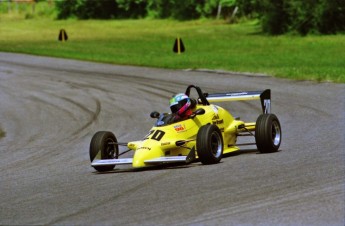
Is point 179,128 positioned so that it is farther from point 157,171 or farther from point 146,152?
point 157,171

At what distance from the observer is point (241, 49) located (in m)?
47.8

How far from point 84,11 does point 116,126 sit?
77060 millimetres

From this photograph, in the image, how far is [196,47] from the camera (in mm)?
51250

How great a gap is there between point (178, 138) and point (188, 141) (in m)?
0.16

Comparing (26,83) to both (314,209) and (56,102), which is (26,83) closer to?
(56,102)

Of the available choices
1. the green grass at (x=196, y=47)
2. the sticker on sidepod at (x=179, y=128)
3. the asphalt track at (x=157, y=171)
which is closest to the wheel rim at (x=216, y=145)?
the asphalt track at (x=157, y=171)

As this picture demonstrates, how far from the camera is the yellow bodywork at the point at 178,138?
13.5 meters

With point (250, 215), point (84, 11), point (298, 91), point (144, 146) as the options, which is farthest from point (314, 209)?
point (84, 11)

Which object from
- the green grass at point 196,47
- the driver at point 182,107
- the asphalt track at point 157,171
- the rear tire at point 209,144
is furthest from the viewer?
the green grass at point 196,47

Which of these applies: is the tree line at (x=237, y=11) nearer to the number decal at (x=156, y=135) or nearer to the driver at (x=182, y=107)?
the driver at (x=182, y=107)

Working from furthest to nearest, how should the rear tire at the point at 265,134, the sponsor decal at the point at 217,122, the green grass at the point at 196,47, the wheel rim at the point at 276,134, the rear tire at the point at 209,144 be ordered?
the green grass at the point at 196,47 < the wheel rim at the point at 276,134 < the sponsor decal at the point at 217,122 < the rear tire at the point at 265,134 < the rear tire at the point at 209,144

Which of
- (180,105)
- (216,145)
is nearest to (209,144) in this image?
(216,145)

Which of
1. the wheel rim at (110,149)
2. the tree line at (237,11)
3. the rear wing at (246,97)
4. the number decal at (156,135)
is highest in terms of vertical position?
the rear wing at (246,97)

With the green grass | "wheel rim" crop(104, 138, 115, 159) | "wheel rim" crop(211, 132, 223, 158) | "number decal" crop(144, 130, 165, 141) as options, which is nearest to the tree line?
the green grass
